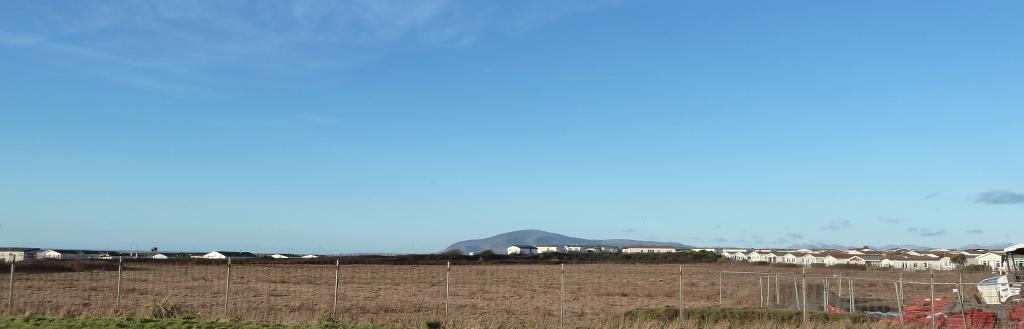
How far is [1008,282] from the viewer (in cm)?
3073

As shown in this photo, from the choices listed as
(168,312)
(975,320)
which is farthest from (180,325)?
(975,320)

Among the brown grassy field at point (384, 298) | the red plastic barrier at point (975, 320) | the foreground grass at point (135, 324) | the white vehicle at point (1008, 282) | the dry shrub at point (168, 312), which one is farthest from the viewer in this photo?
the white vehicle at point (1008, 282)

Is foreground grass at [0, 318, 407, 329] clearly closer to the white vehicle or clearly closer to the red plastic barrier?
the red plastic barrier

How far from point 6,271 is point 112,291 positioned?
2317 centimetres

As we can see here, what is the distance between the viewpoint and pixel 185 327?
59.3 ft

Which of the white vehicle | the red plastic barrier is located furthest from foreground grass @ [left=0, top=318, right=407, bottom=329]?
the white vehicle

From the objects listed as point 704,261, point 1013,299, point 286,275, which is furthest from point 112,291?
point 704,261

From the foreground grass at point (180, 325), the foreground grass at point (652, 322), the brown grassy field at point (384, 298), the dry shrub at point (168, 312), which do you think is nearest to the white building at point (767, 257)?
the brown grassy field at point (384, 298)

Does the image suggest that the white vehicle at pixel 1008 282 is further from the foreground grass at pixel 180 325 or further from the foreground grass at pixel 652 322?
the foreground grass at pixel 180 325

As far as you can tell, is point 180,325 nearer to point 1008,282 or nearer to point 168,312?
point 168,312

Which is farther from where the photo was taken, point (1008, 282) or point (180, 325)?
point (1008, 282)

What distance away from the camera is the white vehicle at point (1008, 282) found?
30.9 meters

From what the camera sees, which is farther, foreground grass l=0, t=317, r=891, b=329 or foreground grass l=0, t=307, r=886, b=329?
foreground grass l=0, t=307, r=886, b=329

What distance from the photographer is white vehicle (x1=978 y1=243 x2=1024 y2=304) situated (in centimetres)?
3086
